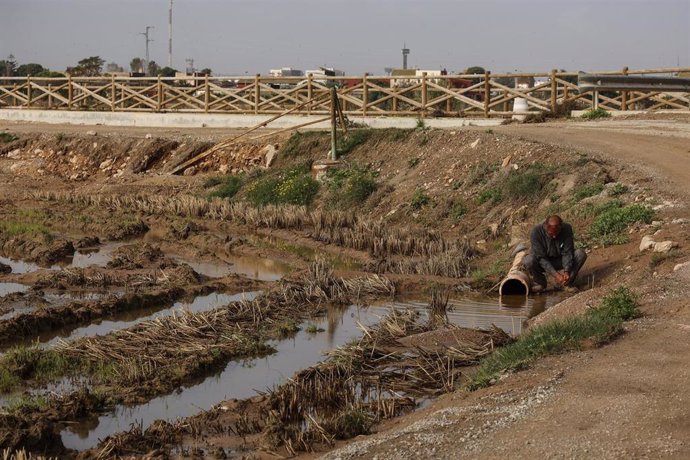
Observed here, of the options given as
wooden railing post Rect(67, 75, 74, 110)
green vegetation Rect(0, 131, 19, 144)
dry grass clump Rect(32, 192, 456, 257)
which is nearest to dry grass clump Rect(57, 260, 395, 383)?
dry grass clump Rect(32, 192, 456, 257)

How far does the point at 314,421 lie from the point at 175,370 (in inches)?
99.3

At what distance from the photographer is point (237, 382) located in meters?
11.1

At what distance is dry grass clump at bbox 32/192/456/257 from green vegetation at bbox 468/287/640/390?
6.86 meters

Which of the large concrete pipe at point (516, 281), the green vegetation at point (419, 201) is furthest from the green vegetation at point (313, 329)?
the green vegetation at point (419, 201)

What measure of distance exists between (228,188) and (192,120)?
28.6 ft

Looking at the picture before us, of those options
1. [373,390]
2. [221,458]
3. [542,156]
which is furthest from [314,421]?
[542,156]

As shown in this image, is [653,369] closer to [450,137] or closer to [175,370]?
[175,370]

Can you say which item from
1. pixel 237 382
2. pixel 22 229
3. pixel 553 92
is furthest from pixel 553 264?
pixel 553 92

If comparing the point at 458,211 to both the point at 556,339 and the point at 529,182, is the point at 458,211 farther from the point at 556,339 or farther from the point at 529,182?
the point at 556,339

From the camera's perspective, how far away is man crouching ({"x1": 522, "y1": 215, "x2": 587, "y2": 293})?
46.1 ft

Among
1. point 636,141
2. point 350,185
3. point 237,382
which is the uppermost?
point 636,141

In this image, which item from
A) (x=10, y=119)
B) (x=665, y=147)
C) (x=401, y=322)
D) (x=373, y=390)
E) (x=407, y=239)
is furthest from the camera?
(x=10, y=119)

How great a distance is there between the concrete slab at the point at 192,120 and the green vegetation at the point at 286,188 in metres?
3.54

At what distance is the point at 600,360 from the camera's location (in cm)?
933
